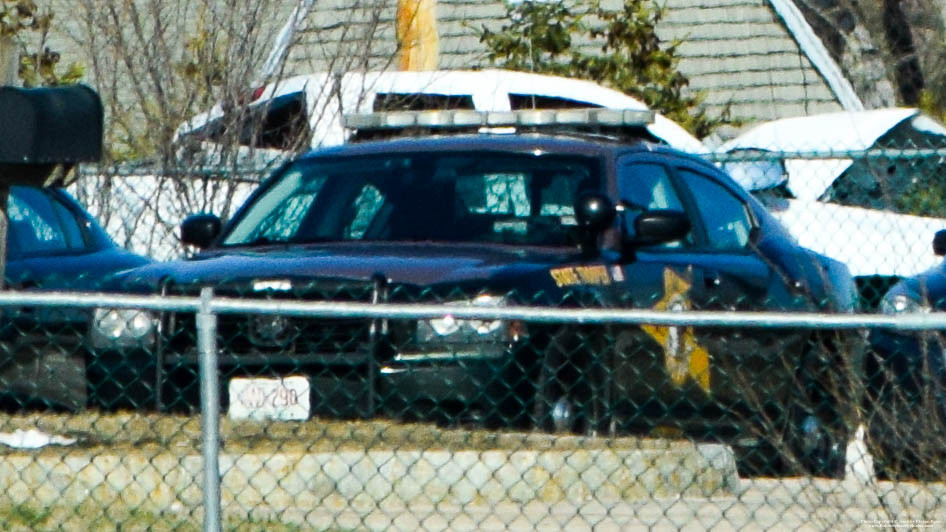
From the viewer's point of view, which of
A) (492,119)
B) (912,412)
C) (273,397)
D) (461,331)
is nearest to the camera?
(912,412)

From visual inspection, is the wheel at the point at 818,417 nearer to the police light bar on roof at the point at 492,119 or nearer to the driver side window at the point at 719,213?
the driver side window at the point at 719,213

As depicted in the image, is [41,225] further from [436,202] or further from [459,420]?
[459,420]

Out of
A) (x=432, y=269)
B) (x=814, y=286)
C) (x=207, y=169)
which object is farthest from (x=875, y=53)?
(x=432, y=269)

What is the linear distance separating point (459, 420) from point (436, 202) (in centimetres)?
154

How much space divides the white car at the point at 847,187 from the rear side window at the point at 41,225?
12.9 ft

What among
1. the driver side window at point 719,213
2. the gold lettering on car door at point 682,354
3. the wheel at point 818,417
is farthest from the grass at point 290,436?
the driver side window at point 719,213

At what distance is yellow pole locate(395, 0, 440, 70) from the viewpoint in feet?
44.9

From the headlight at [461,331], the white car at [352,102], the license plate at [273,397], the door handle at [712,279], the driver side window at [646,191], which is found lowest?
the license plate at [273,397]

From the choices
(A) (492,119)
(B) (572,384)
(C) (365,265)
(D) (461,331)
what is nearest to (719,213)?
(A) (492,119)

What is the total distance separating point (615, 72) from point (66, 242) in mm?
7886

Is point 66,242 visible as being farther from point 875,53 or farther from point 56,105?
point 875,53

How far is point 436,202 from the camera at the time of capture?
791cm

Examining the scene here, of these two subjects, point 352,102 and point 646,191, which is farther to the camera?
point 352,102

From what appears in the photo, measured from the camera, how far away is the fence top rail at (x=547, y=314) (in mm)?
4879
